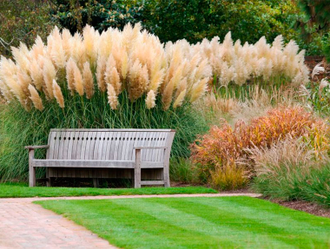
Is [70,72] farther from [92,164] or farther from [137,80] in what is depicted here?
[92,164]

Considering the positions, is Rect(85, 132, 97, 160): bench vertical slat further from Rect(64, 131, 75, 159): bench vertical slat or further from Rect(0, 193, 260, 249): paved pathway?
Rect(0, 193, 260, 249): paved pathway

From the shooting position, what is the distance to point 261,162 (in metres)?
10.3

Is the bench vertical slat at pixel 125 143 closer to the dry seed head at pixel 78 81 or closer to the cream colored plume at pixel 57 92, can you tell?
the dry seed head at pixel 78 81

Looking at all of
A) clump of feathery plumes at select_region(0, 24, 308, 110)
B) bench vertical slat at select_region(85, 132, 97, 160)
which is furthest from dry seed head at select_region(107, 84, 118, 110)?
bench vertical slat at select_region(85, 132, 97, 160)

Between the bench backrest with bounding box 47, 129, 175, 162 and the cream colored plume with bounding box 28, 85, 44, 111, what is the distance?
46 cm

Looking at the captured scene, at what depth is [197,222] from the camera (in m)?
7.52

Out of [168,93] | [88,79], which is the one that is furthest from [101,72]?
[168,93]

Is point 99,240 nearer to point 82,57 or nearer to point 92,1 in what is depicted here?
point 82,57

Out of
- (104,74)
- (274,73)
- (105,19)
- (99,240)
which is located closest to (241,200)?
(99,240)

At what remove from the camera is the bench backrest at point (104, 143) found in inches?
454

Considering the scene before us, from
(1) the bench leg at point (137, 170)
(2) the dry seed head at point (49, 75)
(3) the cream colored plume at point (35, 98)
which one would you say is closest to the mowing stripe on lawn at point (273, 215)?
(1) the bench leg at point (137, 170)

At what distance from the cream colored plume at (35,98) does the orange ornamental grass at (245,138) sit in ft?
8.95

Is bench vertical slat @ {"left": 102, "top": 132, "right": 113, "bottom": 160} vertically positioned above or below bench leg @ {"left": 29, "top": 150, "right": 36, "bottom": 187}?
above

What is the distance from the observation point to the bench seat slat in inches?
435
